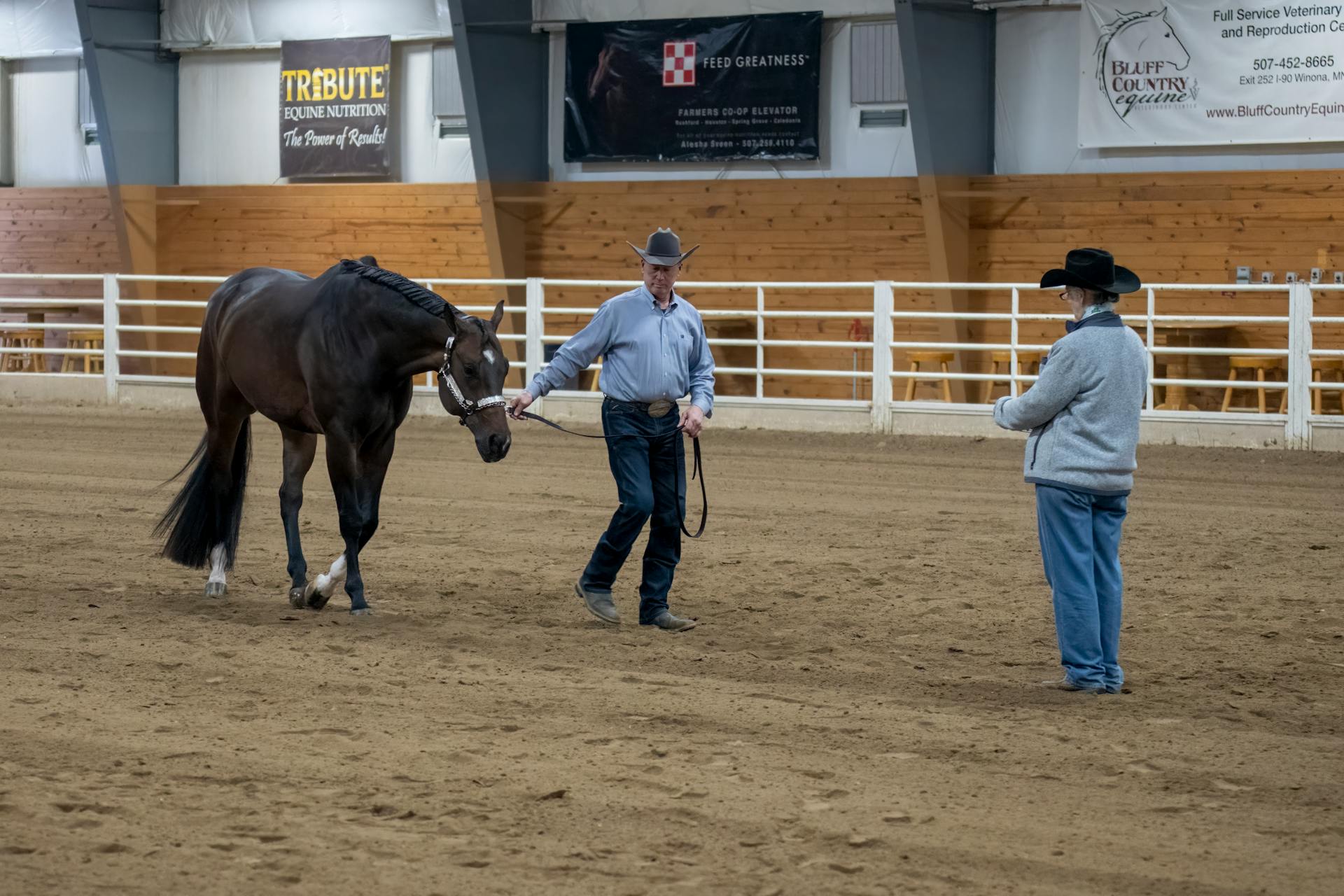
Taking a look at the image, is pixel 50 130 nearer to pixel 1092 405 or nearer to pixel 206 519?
pixel 206 519

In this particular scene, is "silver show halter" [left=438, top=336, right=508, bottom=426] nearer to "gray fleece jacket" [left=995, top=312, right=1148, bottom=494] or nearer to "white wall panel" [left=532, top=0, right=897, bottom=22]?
"gray fleece jacket" [left=995, top=312, right=1148, bottom=494]

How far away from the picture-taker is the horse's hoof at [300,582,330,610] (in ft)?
22.5

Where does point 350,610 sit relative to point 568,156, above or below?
below

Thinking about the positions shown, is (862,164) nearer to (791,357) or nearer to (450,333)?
(791,357)

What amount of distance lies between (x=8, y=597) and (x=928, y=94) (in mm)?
12164

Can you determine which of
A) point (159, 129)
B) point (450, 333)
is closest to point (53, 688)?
point (450, 333)

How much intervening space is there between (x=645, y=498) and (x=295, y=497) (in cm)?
181

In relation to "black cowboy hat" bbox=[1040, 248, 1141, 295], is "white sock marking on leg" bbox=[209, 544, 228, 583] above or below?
below

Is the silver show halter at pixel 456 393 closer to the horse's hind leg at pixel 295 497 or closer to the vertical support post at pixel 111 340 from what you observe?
the horse's hind leg at pixel 295 497

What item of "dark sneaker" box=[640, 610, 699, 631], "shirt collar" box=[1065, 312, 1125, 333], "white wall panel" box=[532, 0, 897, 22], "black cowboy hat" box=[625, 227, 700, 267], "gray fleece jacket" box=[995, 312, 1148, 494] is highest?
"white wall panel" box=[532, 0, 897, 22]

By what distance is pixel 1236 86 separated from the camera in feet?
52.6

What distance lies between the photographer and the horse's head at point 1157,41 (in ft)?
53.6

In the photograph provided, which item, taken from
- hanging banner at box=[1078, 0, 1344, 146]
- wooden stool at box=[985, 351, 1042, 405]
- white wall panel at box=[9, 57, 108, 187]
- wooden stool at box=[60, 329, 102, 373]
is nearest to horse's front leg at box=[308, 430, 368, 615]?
wooden stool at box=[985, 351, 1042, 405]

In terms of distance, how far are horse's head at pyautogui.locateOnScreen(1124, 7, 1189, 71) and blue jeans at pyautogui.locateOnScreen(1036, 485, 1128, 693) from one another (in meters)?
12.2
